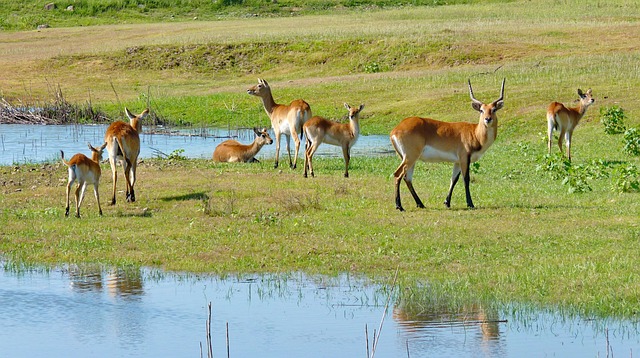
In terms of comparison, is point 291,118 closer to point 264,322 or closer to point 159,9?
point 264,322

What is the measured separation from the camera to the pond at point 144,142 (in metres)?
23.4

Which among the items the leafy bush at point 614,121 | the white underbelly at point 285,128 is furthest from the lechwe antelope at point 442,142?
the leafy bush at point 614,121

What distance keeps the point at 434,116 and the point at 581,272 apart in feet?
55.6

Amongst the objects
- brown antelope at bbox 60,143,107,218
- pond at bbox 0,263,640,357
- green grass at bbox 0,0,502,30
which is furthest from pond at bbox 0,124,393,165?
green grass at bbox 0,0,502,30

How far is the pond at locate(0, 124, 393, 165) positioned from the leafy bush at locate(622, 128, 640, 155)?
18.4ft

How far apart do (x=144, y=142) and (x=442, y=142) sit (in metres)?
12.7

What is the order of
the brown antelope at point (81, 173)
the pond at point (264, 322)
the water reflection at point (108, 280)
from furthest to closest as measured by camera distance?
the brown antelope at point (81, 173)
the water reflection at point (108, 280)
the pond at point (264, 322)

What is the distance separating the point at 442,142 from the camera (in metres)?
14.8

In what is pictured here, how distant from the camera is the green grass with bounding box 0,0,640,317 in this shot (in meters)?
11.8

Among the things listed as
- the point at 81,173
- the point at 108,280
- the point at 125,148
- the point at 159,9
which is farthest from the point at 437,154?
the point at 159,9

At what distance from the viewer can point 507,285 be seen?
1059 centimetres

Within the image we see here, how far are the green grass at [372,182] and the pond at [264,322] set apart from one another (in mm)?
516

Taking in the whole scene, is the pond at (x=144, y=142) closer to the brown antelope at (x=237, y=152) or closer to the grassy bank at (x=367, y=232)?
the brown antelope at (x=237, y=152)

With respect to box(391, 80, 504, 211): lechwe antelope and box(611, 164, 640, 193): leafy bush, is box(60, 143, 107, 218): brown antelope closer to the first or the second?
box(391, 80, 504, 211): lechwe antelope
